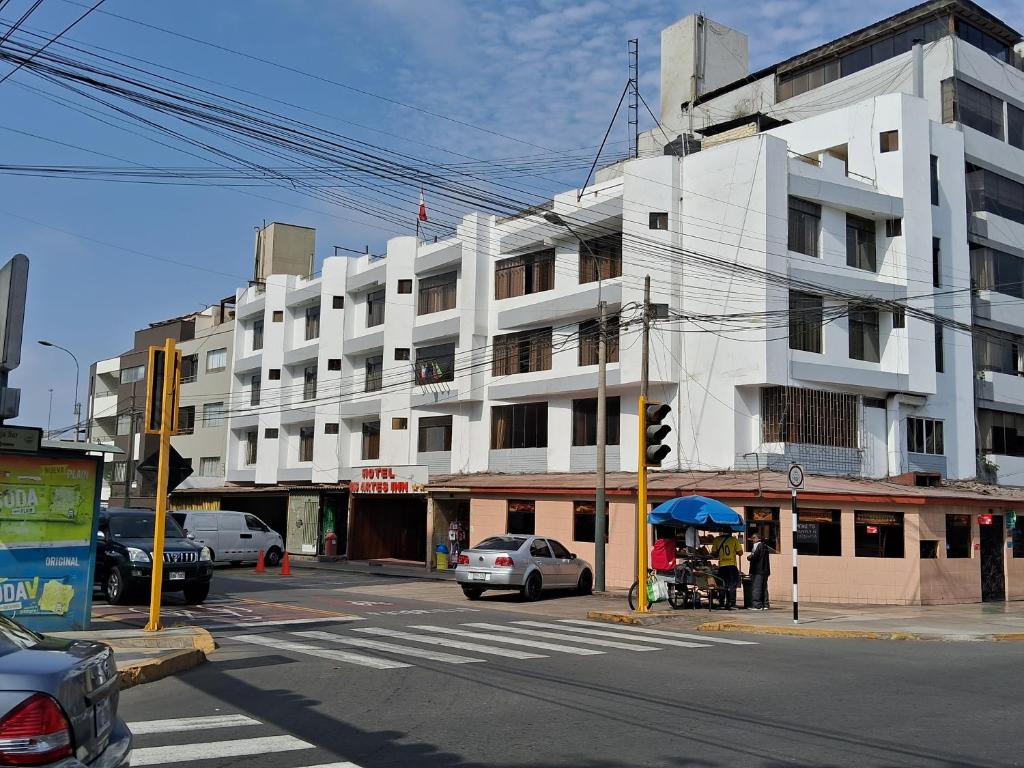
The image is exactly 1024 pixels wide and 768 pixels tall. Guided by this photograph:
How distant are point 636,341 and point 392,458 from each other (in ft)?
50.3

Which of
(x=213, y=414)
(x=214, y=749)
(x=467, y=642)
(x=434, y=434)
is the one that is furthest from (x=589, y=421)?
(x=213, y=414)

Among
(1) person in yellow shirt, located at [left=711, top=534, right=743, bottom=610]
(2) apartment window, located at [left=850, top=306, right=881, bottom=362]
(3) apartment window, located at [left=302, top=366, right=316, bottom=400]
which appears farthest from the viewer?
(3) apartment window, located at [left=302, top=366, right=316, bottom=400]

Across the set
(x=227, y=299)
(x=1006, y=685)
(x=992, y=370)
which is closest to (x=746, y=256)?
A: (x=992, y=370)

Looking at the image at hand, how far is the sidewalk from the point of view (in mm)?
10469

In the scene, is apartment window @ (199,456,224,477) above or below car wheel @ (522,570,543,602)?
above

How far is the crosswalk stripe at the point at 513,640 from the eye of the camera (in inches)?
547

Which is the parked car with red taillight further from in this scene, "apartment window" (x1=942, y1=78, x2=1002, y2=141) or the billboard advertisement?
"apartment window" (x1=942, y1=78, x2=1002, y2=141)

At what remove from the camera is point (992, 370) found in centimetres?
3506

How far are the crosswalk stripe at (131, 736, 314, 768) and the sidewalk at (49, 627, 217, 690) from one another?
3.03 metres

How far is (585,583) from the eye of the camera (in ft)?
83.4

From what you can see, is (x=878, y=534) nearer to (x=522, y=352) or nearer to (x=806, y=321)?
(x=806, y=321)

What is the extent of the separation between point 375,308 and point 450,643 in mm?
31118

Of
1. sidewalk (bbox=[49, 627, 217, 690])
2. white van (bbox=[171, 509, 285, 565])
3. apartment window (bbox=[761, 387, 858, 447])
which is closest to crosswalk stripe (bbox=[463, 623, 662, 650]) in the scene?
sidewalk (bbox=[49, 627, 217, 690])

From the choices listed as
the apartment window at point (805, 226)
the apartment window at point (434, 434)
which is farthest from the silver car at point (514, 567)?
the apartment window at point (434, 434)
